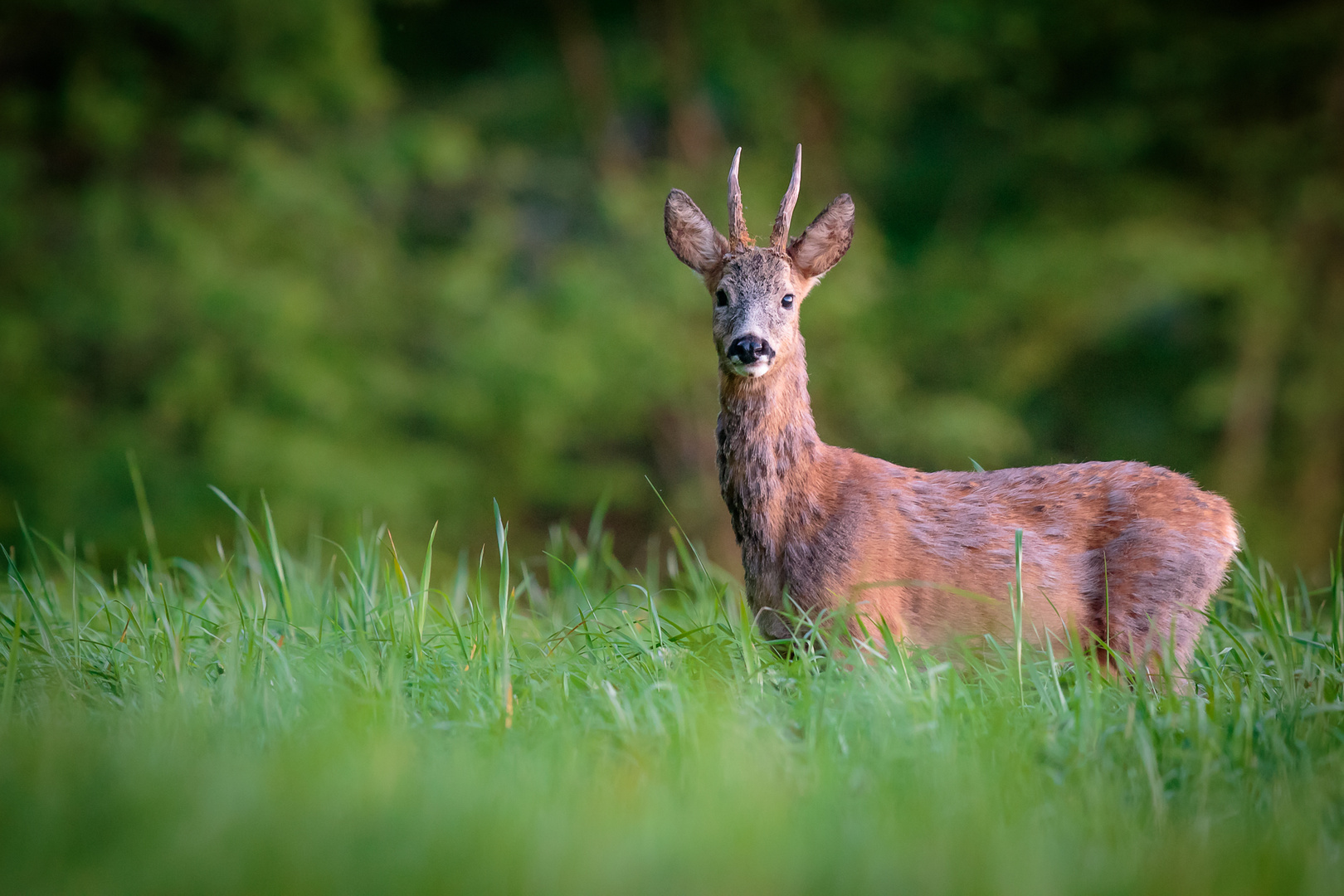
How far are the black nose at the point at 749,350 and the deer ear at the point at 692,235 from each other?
0.47 m

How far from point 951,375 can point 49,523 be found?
23.7ft

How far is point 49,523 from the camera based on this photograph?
360 inches

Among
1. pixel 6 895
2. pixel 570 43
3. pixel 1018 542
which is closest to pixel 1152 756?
pixel 1018 542

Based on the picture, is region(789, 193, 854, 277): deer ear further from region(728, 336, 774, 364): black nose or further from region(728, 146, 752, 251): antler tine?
region(728, 336, 774, 364): black nose

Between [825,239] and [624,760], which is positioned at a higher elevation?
[825,239]

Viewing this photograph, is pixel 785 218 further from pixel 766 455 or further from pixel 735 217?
pixel 766 455

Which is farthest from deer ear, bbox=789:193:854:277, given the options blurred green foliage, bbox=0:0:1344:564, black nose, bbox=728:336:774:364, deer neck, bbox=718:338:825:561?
blurred green foliage, bbox=0:0:1344:564

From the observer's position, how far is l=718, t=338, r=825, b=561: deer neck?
11.4 feet

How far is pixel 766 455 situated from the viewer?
3.55 meters

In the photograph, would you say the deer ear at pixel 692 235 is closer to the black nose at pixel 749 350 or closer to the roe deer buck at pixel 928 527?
the roe deer buck at pixel 928 527

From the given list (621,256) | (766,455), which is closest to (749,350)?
(766,455)

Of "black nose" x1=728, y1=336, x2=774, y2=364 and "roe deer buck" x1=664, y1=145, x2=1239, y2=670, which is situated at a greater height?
"black nose" x1=728, y1=336, x2=774, y2=364

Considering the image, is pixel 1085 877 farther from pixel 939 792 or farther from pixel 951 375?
pixel 951 375

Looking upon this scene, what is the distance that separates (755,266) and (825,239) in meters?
0.26
